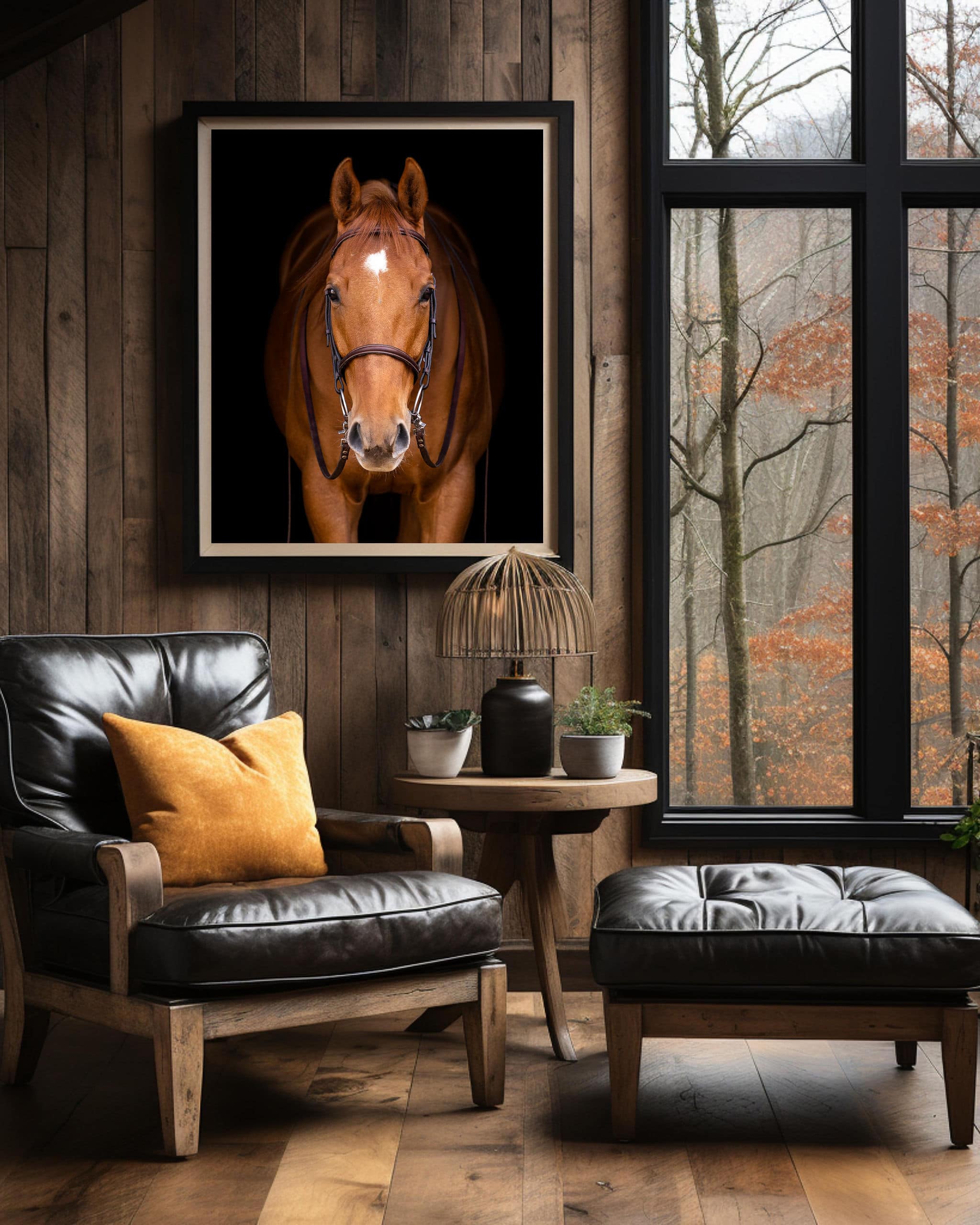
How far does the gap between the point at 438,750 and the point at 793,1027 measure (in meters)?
1.09

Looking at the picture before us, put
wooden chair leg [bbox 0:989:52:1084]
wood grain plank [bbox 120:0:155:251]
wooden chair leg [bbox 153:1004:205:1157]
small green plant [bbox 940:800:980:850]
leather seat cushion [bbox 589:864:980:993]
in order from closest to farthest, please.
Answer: wooden chair leg [bbox 153:1004:205:1157] → leather seat cushion [bbox 589:864:980:993] → wooden chair leg [bbox 0:989:52:1084] → small green plant [bbox 940:800:980:850] → wood grain plank [bbox 120:0:155:251]

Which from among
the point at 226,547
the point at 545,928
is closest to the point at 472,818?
the point at 545,928

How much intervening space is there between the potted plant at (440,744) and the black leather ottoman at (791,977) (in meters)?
0.77

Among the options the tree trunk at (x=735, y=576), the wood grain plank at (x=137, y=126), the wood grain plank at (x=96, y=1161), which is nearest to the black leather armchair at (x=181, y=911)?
the wood grain plank at (x=96, y=1161)

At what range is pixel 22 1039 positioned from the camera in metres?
2.63

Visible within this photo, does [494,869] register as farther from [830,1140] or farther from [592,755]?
[830,1140]

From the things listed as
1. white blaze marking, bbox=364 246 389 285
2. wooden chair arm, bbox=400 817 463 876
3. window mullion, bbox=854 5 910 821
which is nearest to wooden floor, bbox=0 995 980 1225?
wooden chair arm, bbox=400 817 463 876

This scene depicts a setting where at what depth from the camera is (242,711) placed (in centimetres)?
299

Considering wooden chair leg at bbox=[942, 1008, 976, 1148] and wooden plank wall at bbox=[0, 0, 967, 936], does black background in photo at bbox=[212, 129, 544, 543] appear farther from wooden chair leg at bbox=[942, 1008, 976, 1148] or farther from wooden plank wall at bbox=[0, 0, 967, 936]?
wooden chair leg at bbox=[942, 1008, 976, 1148]

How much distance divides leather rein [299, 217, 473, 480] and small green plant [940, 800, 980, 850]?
5.64ft

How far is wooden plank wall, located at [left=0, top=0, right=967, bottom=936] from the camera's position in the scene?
3453mm

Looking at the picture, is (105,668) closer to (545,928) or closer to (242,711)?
(242,711)

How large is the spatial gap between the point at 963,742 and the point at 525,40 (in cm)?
234

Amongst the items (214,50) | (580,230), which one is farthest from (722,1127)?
(214,50)
